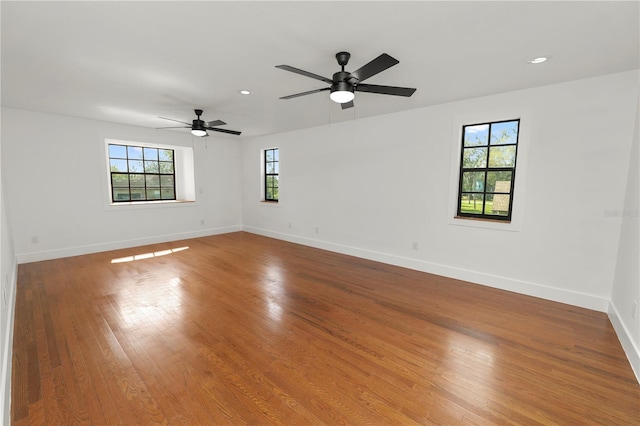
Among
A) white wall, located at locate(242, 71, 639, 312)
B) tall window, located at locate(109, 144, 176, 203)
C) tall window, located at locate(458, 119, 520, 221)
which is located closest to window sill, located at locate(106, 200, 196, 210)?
tall window, located at locate(109, 144, 176, 203)

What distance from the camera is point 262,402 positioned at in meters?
1.78

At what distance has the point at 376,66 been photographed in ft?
7.30

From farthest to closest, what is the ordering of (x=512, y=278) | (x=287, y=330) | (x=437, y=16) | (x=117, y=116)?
1. (x=117, y=116)
2. (x=512, y=278)
3. (x=287, y=330)
4. (x=437, y=16)

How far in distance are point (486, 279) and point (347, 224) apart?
8.05 feet

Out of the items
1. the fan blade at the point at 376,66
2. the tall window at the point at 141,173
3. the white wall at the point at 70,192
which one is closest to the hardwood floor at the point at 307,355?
the white wall at the point at 70,192

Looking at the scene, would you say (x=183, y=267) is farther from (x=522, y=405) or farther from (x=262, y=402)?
(x=522, y=405)

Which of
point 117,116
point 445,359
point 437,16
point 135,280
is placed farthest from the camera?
point 117,116

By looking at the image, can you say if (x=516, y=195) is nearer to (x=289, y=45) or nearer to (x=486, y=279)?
(x=486, y=279)

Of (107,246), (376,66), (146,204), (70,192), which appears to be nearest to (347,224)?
(376,66)

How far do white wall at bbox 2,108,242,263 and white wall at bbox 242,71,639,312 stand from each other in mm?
3078

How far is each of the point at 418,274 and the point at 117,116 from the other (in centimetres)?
573

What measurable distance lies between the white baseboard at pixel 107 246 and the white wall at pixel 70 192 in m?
0.01

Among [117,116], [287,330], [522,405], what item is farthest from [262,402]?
[117,116]

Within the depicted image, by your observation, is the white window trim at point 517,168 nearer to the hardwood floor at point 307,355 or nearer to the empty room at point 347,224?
the empty room at point 347,224
